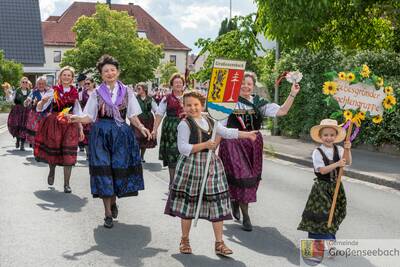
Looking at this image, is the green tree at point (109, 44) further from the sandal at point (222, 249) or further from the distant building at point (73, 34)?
the sandal at point (222, 249)

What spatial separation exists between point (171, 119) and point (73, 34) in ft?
241

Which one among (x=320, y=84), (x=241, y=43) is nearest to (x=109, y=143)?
(x=320, y=84)

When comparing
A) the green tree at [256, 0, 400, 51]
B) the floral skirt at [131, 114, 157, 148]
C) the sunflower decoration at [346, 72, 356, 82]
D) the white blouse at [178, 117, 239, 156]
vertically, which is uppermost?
the green tree at [256, 0, 400, 51]

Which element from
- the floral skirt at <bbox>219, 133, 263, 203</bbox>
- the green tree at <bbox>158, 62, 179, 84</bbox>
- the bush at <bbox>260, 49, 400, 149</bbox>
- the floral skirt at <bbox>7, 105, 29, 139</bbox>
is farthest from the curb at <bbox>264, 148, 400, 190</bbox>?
the green tree at <bbox>158, 62, 179, 84</bbox>

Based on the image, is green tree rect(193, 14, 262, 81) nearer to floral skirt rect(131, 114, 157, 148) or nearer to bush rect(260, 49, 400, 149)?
bush rect(260, 49, 400, 149)

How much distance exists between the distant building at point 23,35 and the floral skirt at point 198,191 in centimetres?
5821

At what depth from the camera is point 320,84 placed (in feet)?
57.1

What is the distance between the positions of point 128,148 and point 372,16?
532 inches

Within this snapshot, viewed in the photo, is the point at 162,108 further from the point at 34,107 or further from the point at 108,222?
the point at 34,107

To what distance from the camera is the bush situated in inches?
579

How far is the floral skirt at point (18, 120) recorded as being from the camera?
49.6ft

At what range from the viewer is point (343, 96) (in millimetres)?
5691

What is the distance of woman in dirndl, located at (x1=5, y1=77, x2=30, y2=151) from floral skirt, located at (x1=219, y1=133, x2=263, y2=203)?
9527 mm

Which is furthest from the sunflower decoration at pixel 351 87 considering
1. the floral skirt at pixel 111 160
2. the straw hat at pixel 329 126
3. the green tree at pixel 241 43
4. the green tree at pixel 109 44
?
the green tree at pixel 109 44
